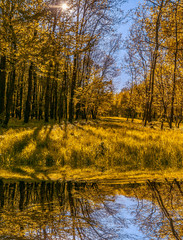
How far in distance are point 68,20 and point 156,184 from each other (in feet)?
25.6

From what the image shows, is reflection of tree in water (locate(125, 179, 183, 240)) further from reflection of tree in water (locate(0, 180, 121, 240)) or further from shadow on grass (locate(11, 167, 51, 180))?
shadow on grass (locate(11, 167, 51, 180))

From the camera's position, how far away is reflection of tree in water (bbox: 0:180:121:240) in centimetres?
188

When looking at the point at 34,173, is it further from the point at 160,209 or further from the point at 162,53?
the point at 162,53

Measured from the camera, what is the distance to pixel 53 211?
2.38 meters

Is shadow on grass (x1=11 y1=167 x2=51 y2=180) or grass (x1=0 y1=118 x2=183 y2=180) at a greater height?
grass (x1=0 y1=118 x2=183 y2=180)

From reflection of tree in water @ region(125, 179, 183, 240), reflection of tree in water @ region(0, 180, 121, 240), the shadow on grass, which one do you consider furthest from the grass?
reflection of tree in water @ region(0, 180, 121, 240)

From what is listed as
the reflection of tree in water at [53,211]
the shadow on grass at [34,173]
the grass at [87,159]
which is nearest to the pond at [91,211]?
the reflection of tree in water at [53,211]

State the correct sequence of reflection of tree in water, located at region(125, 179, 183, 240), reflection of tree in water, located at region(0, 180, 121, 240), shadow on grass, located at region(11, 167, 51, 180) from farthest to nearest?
shadow on grass, located at region(11, 167, 51, 180) → reflection of tree in water, located at region(125, 179, 183, 240) → reflection of tree in water, located at region(0, 180, 121, 240)

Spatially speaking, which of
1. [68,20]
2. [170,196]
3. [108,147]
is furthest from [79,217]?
[68,20]

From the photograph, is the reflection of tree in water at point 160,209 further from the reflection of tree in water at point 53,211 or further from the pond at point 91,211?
the reflection of tree in water at point 53,211

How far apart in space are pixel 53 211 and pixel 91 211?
1.41ft

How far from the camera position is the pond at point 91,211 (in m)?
1.91

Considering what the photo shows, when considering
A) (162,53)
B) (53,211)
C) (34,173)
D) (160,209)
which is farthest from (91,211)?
(162,53)

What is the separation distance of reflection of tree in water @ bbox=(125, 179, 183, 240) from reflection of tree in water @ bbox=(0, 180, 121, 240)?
0.39 meters
